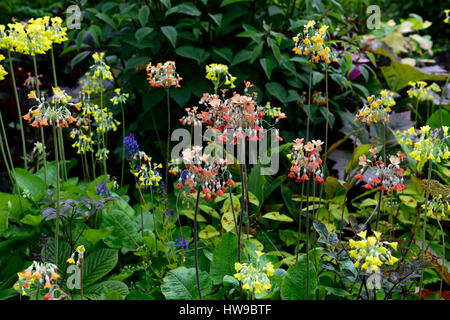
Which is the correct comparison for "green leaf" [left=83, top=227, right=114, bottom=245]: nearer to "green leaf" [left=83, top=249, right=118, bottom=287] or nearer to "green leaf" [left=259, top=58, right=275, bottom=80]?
"green leaf" [left=83, top=249, right=118, bottom=287]

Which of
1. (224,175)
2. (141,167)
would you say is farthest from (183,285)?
(224,175)

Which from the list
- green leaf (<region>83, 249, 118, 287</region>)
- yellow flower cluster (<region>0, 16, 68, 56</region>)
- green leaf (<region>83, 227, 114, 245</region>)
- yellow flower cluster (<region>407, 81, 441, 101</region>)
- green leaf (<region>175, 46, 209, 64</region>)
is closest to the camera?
yellow flower cluster (<region>0, 16, 68, 56</region>)

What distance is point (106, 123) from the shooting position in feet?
6.77

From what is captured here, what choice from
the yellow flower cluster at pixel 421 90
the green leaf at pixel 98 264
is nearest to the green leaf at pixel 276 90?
the yellow flower cluster at pixel 421 90

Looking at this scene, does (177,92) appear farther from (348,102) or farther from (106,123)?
(348,102)

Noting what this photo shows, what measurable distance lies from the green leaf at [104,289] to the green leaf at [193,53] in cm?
128

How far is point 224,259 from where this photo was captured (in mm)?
1734

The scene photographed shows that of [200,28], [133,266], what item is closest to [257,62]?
[200,28]

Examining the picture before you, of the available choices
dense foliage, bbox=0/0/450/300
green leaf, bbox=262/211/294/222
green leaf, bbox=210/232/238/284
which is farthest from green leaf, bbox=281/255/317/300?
green leaf, bbox=262/211/294/222

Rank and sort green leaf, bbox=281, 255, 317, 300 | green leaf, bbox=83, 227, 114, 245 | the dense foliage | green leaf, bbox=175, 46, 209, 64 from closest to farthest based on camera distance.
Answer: the dense foliage < green leaf, bbox=281, 255, 317, 300 < green leaf, bbox=83, 227, 114, 245 < green leaf, bbox=175, 46, 209, 64

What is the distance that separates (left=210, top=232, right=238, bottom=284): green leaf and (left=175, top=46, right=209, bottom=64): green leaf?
111cm

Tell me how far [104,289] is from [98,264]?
5.2 inches

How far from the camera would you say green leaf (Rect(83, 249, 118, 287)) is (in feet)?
6.01

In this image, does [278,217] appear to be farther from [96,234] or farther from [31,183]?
[31,183]
